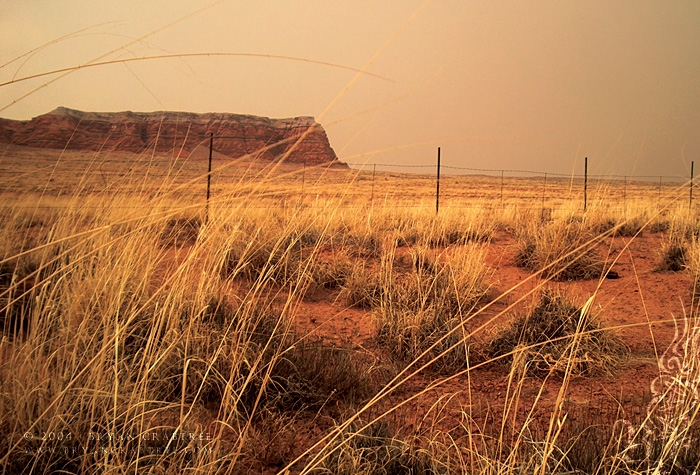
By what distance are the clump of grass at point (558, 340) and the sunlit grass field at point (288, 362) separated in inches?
0.7

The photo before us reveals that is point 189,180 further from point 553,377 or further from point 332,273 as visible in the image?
point 332,273

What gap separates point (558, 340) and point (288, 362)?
2.11 meters

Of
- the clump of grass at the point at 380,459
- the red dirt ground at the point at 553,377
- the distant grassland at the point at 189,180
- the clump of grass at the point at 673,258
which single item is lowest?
the red dirt ground at the point at 553,377

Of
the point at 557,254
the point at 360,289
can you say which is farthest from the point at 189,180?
the point at 557,254

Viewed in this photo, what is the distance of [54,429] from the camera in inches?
53.5

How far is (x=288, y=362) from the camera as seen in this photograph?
2.33m

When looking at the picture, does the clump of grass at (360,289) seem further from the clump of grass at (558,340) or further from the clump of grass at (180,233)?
the clump of grass at (180,233)

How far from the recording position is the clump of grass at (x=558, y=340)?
9.44 feet

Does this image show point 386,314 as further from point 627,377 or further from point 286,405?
point 627,377

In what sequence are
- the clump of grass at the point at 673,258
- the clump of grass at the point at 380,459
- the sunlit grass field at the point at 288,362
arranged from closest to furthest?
the sunlit grass field at the point at 288,362 → the clump of grass at the point at 380,459 → the clump of grass at the point at 673,258

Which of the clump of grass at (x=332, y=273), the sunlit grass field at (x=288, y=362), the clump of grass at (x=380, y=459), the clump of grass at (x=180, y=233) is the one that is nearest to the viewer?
the sunlit grass field at (x=288, y=362)

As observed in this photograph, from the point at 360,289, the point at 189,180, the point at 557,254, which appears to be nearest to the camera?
the point at 189,180

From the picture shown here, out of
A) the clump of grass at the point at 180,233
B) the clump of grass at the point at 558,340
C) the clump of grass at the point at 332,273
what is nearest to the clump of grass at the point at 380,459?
the clump of grass at the point at 558,340

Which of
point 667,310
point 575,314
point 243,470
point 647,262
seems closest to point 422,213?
point 647,262
